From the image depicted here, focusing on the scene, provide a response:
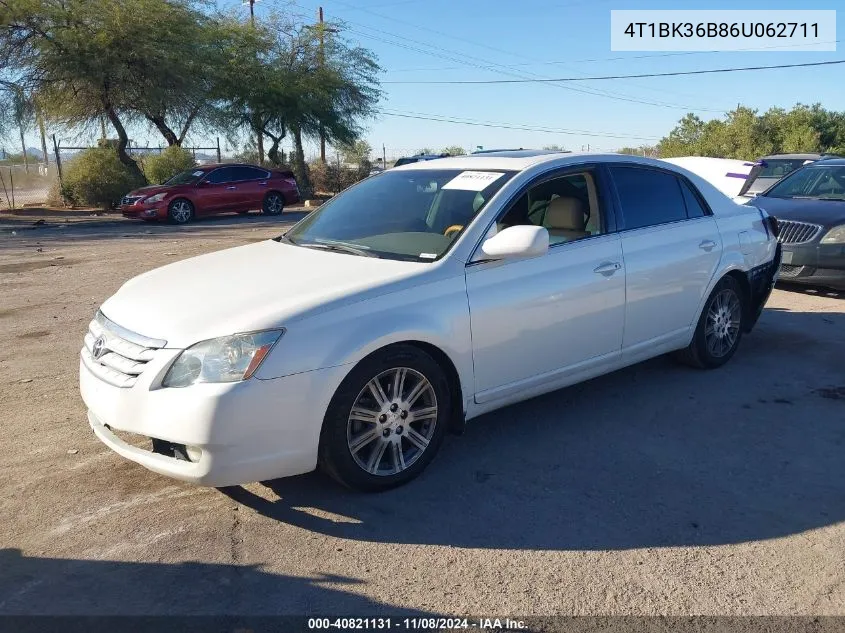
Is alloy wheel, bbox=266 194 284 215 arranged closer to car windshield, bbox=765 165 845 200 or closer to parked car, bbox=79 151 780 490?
car windshield, bbox=765 165 845 200

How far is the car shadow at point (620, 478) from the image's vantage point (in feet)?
11.7

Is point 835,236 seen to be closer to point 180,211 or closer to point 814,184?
point 814,184

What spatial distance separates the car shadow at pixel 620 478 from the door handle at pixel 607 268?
95 centimetres

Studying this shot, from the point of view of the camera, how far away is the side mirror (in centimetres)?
407

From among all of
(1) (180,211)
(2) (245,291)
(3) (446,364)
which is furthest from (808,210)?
(1) (180,211)

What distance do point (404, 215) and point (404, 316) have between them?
3.68 ft

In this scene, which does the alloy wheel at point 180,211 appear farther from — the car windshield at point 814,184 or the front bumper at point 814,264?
the front bumper at point 814,264

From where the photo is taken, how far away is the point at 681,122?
46125 millimetres

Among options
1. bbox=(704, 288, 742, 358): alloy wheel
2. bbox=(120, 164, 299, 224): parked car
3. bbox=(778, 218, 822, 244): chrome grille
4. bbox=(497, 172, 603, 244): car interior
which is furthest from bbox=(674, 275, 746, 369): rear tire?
bbox=(120, 164, 299, 224): parked car

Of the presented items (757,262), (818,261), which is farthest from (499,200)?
(818,261)

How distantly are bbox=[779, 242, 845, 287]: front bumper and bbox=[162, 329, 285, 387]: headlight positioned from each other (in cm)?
732

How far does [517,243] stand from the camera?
407 cm

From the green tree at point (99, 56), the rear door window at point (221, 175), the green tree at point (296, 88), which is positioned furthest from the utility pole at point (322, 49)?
the rear door window at point (221, 175)

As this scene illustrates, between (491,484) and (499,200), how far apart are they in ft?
5.35
